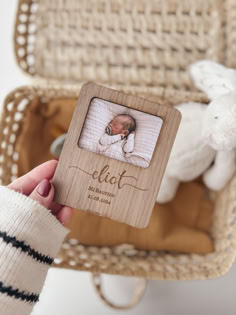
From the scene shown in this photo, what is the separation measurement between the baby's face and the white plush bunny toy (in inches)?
6.4

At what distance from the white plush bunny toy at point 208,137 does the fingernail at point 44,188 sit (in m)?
0.28

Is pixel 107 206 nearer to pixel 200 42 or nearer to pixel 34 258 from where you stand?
pixel 34 258

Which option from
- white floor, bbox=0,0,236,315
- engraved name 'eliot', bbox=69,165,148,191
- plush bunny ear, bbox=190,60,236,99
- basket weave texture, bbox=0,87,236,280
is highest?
plush bunny ear, bbox=190,60,236,99

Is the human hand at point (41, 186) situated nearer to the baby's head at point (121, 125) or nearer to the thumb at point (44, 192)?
the thumb at point (44, 192)

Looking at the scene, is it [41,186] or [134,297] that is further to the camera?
[134,297]

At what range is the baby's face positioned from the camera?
1.71 feet

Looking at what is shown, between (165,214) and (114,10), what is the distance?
50 cm

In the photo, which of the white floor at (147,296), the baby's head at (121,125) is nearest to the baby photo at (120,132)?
the baby's head at (121,125)

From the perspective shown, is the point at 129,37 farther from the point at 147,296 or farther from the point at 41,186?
the point at 147,296

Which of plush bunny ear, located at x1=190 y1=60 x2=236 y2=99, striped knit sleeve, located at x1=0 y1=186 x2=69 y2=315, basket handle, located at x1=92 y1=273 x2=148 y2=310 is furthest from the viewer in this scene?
basket handle, located at x1=92 y1=273 x2=148 y2=310

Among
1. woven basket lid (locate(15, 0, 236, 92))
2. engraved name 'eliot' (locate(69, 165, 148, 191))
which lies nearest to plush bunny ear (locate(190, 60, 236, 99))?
woven basket lid (locate(15, 0, 236, 92))

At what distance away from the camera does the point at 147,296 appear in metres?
0.86

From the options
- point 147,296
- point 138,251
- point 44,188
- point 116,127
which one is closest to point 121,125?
point 116,127

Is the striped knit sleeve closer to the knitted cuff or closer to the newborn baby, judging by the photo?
the knitted cuff
